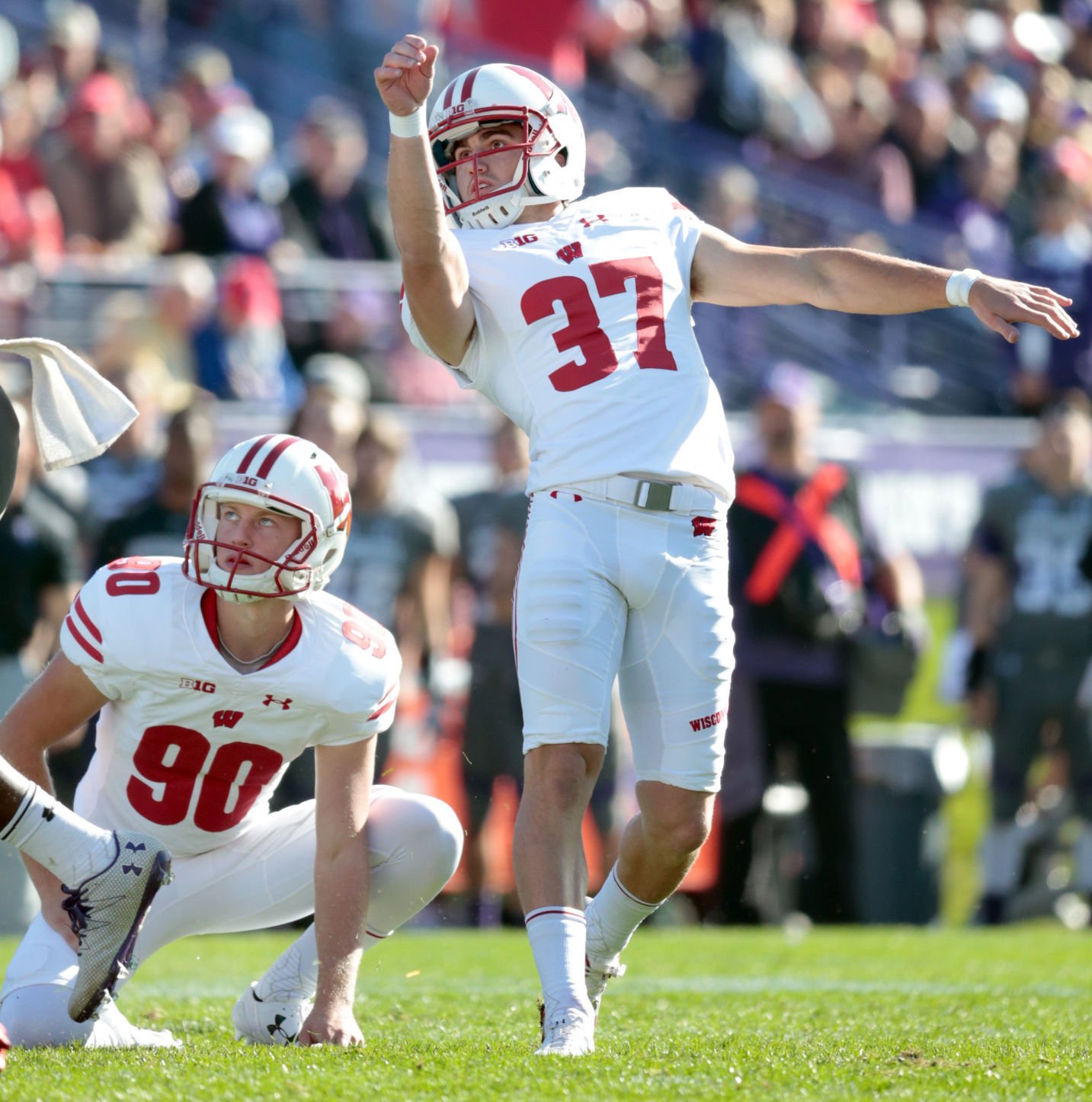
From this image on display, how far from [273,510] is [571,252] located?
898mm

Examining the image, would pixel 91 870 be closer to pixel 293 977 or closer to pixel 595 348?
pixel 293 977

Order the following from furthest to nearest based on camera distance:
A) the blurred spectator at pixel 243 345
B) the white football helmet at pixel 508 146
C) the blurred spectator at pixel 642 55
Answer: the blurred spectator at pixel 642 55 → the blurred spectator at pixel 243 345 → the white football helmet at pixel 508 146

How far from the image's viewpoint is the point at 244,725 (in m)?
4.27

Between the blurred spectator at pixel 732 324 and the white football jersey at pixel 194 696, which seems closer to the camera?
the white football jersey at pixel 194 696

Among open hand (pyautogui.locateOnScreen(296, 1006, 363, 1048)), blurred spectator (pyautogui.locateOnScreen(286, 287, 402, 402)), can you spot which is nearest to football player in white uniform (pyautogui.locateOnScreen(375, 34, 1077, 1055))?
open hand (pyautogui.locateOnScreen(296, 1006, 363, 1048))

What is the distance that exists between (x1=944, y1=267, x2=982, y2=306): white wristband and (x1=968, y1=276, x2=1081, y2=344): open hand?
1 cm

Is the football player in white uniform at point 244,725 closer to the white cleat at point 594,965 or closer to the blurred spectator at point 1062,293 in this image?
the white cleat at point 594,965

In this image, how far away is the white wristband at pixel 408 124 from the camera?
4098 millimetres

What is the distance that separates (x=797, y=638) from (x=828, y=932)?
121 centimetres

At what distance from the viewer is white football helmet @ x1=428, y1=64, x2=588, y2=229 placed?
457 centimetres

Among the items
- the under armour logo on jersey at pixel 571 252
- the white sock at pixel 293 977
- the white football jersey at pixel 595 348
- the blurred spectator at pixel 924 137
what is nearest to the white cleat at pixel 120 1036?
the white sock at pixel 293 977

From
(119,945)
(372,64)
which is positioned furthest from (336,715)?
(372,64)

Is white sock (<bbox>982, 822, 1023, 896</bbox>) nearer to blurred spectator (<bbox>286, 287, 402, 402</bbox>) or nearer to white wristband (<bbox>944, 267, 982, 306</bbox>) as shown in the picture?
blurred spectator (<bbox>286, 287, 402, 402</bbox>)

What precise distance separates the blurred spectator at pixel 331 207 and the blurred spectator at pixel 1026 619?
143 inches
